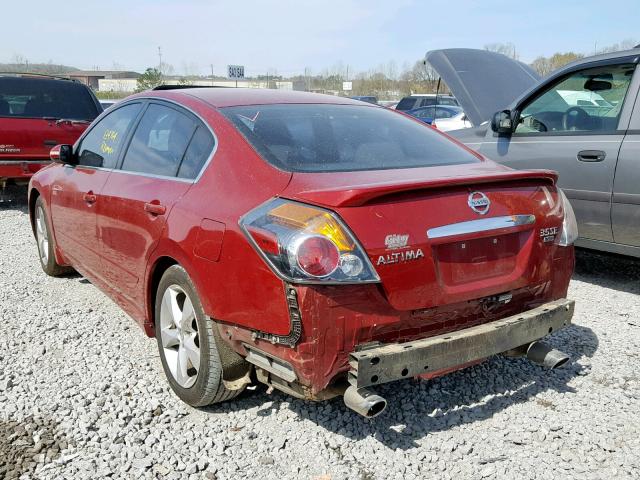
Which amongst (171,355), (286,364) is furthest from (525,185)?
(171,355)

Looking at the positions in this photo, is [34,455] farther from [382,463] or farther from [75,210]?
[75,210]

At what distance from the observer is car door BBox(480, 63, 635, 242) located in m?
4.82

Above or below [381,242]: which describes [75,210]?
below

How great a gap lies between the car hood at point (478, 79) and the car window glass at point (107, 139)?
362cm

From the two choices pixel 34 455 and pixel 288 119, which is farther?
pixel 288 119

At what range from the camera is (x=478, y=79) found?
21.3 ft

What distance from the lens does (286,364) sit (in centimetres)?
243

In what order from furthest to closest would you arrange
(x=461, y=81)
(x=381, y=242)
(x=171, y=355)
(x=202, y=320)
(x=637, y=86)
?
(x=461, y=81), (x=637, y=86), (x=171, y=355), (x=202, y=320), (x=381, y=242)

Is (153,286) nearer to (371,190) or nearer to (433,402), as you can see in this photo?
(371,190)

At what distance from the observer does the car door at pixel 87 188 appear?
13.1 ft

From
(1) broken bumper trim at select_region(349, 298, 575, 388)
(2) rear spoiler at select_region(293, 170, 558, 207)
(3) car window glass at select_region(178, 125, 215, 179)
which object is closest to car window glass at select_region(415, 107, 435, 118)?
(3) car window glass at select_region(178, 125, 215, 179)

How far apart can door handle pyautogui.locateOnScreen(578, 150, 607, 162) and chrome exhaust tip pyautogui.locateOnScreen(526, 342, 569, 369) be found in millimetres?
2432

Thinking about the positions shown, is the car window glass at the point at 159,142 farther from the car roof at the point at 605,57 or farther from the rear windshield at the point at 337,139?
the car roof at the point at 605,57

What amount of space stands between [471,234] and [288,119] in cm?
120
